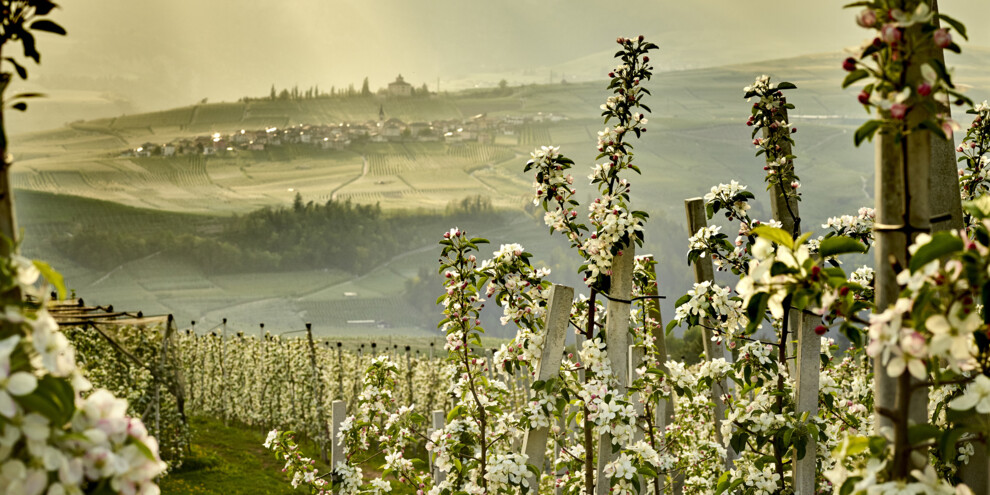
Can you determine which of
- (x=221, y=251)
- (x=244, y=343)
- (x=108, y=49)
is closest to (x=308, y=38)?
(x=108, y=49)

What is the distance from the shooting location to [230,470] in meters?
11.7

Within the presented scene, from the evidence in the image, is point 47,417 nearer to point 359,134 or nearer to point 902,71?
point 902,71

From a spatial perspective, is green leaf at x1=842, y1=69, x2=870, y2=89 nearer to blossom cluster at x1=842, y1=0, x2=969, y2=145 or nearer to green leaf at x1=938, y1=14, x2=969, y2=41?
blossom cluster at x1=842, y1=0, x2=969, y2=145

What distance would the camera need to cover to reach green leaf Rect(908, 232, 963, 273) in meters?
1.03

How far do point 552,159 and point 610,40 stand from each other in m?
61.2

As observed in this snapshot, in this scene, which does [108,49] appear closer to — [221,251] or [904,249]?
[221,251]

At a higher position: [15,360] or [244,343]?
[15,360]

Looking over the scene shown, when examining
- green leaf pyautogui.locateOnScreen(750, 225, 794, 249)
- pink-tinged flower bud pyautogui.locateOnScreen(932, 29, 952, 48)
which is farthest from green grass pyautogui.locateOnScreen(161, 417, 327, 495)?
pink-tinged flower bud pyautogui.locateOnScreen(932, 29, 952, 48)

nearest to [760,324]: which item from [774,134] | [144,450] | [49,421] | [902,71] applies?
[902,71]

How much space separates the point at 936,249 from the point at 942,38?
332 mm

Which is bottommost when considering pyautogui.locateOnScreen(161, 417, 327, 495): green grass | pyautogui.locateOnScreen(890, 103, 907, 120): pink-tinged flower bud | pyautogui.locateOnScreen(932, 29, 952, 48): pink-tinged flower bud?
pyautogui.locateOnScreen(161, 417, 327, 495): green grass

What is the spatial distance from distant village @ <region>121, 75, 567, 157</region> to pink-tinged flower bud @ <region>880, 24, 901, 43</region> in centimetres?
5820

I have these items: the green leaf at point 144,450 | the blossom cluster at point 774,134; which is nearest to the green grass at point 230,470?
the blossom cluster at point 774,134

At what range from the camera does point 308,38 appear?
5919 cm
